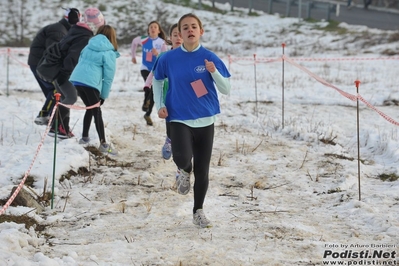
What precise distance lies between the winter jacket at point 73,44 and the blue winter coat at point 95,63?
325 mm

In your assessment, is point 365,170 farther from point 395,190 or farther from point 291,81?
point 291,81

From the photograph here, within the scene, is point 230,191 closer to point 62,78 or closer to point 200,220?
point 200,220

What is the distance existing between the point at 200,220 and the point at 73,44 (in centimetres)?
390

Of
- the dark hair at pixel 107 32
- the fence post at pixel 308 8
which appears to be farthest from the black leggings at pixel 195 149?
the fence post at pixel 308 8

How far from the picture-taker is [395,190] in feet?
18.6

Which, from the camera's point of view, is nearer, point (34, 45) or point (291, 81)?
point (34, 45)

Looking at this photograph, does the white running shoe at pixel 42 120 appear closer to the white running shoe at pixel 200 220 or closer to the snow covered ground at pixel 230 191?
the snow covered ground at pixel 230 191

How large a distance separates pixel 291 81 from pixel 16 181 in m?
10.5

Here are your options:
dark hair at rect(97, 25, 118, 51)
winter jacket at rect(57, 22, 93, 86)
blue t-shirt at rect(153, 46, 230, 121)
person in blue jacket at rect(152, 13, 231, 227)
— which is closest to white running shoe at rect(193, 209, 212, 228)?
person in blue jacket at rect(152, 13, 231, 227)

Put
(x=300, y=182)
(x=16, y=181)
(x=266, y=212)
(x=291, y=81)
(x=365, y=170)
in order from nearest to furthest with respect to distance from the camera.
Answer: (x=266, y=212) < (x=16, y=181) < (x=300, y=182) < (x=365, y=170) < (x=291, y=81)

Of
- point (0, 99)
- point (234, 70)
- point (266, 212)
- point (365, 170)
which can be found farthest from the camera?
point (234, 70)

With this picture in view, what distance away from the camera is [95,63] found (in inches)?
275

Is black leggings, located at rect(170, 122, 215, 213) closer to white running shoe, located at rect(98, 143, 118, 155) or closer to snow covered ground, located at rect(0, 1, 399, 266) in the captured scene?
snow covered ground, located at rect(0, 1, 399, 266)

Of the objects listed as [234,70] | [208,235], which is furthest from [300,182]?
[234,70]
